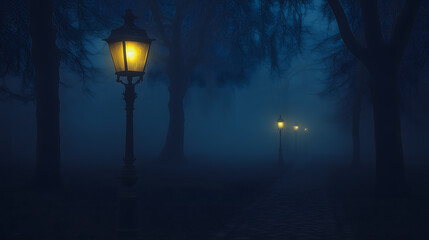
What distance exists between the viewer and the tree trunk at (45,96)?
39.8 feet

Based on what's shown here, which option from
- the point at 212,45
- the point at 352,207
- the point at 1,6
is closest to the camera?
the point at 352,207

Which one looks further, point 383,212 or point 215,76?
point 215,76

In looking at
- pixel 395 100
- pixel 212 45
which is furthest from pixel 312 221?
pixel 212 45

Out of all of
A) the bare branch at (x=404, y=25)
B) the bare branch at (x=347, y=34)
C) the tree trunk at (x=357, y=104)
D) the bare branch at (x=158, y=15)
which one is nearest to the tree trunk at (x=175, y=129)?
the bare branch at (x=158, y=15)

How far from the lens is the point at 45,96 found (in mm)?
12266

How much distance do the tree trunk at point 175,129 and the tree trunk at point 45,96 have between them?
14.8 meters

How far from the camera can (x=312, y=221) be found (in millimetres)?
8898

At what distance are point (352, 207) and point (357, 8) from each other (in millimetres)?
6960

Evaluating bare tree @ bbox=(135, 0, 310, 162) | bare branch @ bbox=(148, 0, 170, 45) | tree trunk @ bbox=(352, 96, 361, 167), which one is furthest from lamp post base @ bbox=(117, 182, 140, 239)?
tree trunk @ bbox=(352, 96, 361, 167)

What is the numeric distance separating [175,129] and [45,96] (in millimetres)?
15053

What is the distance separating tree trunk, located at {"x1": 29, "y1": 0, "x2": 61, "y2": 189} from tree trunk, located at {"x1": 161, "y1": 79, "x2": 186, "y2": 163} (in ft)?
48.5

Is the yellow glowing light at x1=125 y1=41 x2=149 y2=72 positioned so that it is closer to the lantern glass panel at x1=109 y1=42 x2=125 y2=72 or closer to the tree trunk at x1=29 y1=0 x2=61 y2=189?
the lantern glass panel at x1=109 y1=42 x2=125 y2=72

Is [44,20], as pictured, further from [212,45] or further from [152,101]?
[152,101]

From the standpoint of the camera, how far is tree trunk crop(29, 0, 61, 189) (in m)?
12.1
